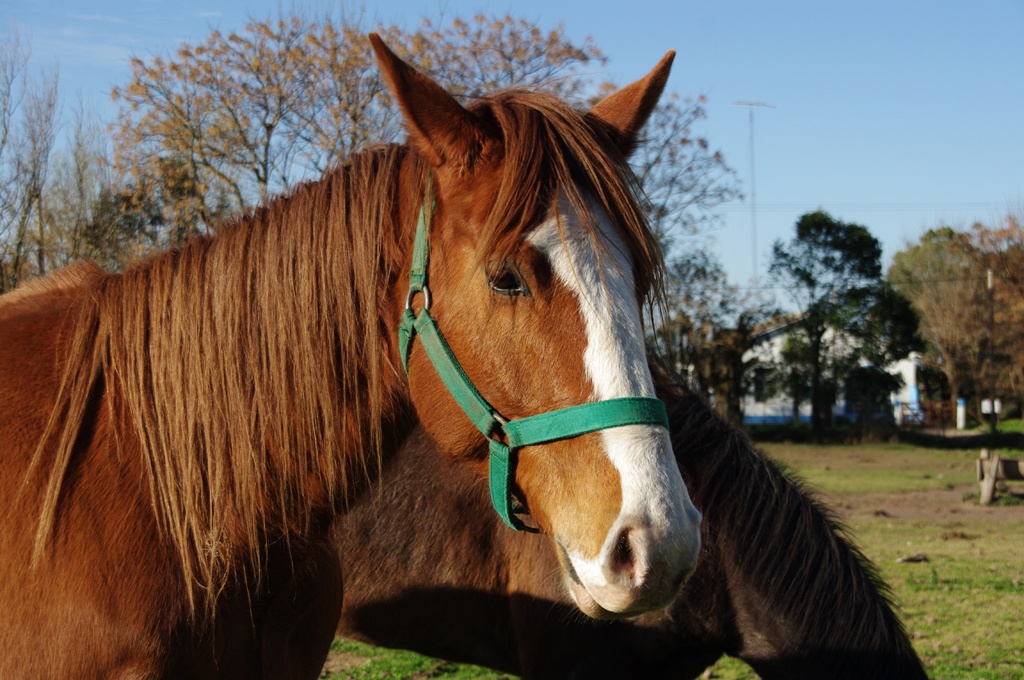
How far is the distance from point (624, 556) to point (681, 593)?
6.11 ft

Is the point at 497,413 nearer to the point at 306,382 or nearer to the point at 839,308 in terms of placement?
the point at 306,382

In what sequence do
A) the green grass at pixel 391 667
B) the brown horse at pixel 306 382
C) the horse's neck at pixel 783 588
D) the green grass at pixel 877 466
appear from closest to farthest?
the brown horse at pixel 306 382
the horse's neck at pixel 783 588
the green grass at pixel 391 667
the green grass at pixel 877 466

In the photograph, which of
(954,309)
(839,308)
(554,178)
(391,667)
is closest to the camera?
(554,178)

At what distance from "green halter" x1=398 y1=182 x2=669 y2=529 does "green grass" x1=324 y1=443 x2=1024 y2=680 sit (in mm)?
2379

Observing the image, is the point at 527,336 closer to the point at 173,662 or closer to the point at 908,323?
the point at 173,662

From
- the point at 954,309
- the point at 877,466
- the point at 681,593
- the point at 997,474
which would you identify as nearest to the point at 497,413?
the point at 681,593

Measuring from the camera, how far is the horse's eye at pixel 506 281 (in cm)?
171

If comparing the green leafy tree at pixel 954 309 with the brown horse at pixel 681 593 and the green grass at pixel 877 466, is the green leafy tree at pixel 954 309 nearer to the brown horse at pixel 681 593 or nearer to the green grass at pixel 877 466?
the green grass at pixel 877 466

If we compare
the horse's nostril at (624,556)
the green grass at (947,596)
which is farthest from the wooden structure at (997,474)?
the horse's nostril at (624,556)

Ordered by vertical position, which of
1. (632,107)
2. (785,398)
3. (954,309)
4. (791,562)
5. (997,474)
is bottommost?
(997,474)

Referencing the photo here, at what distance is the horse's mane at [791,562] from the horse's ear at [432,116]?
186cm

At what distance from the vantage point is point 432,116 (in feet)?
6.02

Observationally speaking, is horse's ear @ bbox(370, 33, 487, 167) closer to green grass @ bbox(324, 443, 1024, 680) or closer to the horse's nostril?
the horse's nostril

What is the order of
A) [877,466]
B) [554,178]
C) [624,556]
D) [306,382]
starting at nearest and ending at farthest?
1. [624,556]
2. [554,178]
3. [306,382]
4. [877,466]
